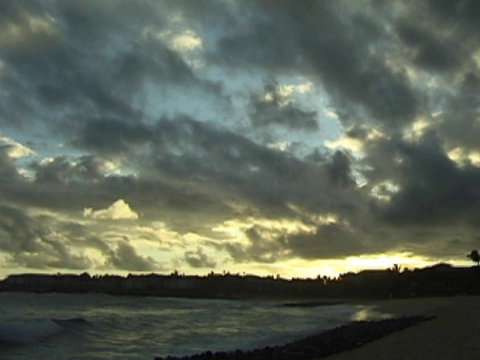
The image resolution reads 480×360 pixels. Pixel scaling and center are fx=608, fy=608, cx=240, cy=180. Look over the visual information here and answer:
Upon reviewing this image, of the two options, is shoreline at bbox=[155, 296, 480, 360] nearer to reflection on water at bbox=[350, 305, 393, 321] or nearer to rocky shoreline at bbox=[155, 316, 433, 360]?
rocky shoreline at bbox=[155, 316, 433, 360]

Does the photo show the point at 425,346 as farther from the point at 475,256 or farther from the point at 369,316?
the point at 475,256

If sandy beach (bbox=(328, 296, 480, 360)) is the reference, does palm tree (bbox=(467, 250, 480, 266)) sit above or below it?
above

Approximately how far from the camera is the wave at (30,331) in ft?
117

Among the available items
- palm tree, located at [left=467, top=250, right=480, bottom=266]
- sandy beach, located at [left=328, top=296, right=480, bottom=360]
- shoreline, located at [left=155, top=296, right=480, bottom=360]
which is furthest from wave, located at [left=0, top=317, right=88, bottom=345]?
palm tree, located at [left=467, top=250, right=480, bottom=266]

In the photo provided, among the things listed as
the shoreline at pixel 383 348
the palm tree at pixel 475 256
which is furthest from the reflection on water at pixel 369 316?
the palm tree at pixel 475 256

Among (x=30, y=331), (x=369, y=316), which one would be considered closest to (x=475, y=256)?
(x=369, y=316)

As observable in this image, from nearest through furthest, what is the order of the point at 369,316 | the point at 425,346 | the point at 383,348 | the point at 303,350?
the point at 425,346
the point at 383,348
the point at 303,350
the point at 369,316

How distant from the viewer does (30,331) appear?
40.1m

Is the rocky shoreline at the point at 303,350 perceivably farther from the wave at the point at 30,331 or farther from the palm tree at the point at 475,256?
the palm tree at the point at 475,256

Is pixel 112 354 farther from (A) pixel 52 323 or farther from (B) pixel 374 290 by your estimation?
(B) pixel 374 290

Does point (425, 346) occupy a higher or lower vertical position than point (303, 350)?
higher

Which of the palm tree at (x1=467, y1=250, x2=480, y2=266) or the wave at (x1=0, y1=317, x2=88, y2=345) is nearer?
the wave at (x1=0, y1=317, x2=88, y2=345)

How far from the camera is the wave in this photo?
35.6 metres

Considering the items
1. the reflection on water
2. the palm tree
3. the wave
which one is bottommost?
the wave
